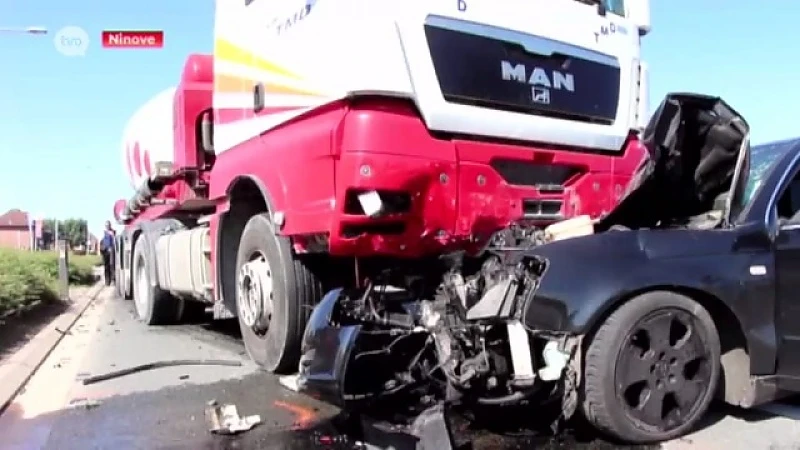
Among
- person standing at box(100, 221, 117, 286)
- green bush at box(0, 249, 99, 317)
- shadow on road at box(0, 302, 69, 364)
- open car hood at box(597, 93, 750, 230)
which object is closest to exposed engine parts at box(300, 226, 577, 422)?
open car hood at box(597, 93, 750, 230)

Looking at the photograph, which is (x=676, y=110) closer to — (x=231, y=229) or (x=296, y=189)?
(x=296, y=189)

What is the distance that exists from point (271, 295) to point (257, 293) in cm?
17

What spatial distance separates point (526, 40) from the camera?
5035 mm

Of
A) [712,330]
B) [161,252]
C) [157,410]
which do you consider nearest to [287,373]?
[157,410]

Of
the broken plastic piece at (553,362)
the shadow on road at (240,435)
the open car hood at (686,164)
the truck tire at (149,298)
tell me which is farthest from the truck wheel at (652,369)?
the truck tire at (149,298)

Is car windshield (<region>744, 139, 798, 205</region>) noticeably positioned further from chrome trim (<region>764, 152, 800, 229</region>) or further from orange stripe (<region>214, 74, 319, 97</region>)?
orange stripe (<region>214, 74, 319, 97</region>)

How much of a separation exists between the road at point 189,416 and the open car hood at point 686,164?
124cm

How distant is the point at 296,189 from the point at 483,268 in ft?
4.21

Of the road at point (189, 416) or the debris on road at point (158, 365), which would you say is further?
the debris on road at point (158, 365)

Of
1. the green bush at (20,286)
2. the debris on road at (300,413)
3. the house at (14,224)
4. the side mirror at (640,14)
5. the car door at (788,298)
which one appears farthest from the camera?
the house at (14,224)

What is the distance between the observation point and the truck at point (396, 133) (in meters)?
4.46

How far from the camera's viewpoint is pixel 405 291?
463 cm

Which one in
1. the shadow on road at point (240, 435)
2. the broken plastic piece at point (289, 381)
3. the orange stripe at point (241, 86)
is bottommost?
the shadow on road at point (240, 435)

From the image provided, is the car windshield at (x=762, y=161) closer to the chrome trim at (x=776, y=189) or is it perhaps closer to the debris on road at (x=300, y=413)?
the chrome trim at (x=776, y=189)
